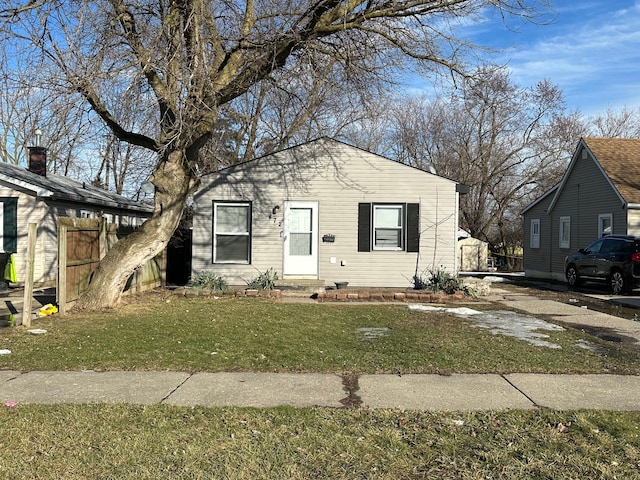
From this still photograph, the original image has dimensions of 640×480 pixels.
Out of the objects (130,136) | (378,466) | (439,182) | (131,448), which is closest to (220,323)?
(130,136)

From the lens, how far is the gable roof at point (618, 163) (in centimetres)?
1702

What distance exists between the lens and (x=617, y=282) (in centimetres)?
1506

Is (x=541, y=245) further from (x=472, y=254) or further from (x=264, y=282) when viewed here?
(x=264, y=282)

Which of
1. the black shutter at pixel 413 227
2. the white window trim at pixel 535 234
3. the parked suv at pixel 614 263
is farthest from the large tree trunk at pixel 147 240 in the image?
the white window trim at pixel 535 234

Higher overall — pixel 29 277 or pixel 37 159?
pixel 37 159

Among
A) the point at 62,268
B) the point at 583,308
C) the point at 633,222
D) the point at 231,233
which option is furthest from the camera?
the point at 633,222

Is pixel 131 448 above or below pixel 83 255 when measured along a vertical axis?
below

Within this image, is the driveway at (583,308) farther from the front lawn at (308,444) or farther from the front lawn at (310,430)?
the front lawn at (308,444)

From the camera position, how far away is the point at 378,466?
144 inches

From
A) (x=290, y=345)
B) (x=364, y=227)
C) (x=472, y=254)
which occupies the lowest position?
(x=290, y=345)

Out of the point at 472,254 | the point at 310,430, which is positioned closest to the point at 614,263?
the point at 310,430

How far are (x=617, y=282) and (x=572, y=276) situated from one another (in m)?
2.24

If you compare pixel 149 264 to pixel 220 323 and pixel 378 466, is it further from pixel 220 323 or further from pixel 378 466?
pixel 378 466

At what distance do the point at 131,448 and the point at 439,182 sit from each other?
1227cm
